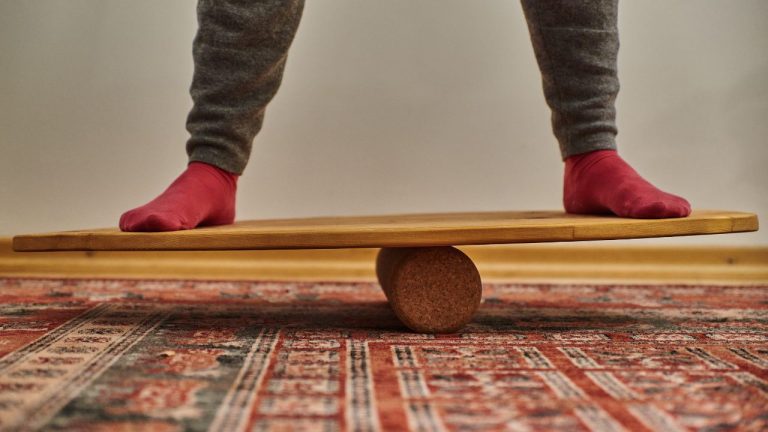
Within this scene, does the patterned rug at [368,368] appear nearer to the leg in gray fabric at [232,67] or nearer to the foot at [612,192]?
the foot at [612,192]

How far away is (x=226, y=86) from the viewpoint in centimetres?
105

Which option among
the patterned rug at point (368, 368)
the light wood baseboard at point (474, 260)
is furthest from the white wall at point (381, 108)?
the patterned rug at point (368, 368)

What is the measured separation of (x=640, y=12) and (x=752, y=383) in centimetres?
112

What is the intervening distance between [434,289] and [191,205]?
14.2 inches

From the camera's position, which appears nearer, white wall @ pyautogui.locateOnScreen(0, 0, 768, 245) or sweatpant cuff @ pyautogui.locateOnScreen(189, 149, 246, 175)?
sweatpant cuff @ pyautogui.locateOnScreen(189, 149, 246, 175)

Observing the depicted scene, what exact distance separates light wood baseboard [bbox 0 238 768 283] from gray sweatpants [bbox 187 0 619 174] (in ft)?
1.79

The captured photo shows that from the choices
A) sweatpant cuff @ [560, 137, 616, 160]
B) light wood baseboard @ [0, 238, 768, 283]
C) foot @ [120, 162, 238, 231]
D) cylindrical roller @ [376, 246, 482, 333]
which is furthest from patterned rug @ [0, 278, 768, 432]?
light wood baseboard @ [0, 238, 768, 283]

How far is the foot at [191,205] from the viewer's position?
88 centimetres

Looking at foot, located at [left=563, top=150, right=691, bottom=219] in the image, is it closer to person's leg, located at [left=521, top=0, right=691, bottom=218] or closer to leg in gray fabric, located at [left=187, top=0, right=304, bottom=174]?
person's leg, located at [left=521, top=0, right=691, bottom=218]

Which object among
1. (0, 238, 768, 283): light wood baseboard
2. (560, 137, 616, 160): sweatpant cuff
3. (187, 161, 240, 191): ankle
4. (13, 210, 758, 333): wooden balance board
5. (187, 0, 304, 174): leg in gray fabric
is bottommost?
(0, 238, 768, 283): light wood baseboard

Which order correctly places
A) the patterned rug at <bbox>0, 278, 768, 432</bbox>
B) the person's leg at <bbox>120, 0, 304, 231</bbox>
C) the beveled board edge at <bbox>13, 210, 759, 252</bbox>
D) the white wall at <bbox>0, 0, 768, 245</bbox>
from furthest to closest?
the white wall at <bbox>0, 0, 768, 245</bbox>
the person's leg at <bbox>120, 0, 304, 231</bbox>
the beveled board edge at <bbox>13, 210, 759, 252</bbox>
the patterned rug at <bbox>0, 278, 768, 432</bbox>

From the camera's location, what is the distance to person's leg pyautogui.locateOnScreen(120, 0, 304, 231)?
1021mm

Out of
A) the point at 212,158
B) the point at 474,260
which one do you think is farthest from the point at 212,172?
the point at 474,260

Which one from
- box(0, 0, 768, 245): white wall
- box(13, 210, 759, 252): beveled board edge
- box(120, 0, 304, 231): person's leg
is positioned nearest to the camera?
box(13, 210, 759, 252): beveled board edge
